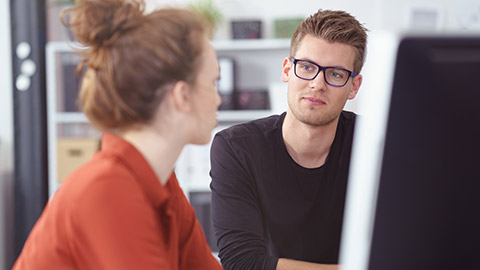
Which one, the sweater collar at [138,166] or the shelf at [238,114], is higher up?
the sweater collar at [138,166]

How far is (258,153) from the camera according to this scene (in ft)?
4.64

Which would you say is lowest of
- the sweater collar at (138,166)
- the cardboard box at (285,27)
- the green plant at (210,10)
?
the sweater collar at (138,166)

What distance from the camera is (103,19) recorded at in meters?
0.84

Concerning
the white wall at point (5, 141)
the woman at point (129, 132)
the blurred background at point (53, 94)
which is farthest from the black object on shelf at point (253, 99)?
the woman at point (129, 132)

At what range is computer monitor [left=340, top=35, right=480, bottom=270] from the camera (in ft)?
1.60

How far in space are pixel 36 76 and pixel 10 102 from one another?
12.5 inches

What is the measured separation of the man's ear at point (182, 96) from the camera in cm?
84

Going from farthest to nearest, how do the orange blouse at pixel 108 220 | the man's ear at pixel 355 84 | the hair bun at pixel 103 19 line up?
the man's ear at pixel 355 84
the hair bun at pixel 103 19
the orange blouse at pixel 108 220

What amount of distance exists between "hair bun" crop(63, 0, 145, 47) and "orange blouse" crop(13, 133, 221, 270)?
0.17m

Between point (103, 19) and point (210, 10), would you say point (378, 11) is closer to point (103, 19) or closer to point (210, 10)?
point (210, 10)

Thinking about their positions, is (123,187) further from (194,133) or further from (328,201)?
(328,201)

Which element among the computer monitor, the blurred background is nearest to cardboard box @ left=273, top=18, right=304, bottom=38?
the blurred background

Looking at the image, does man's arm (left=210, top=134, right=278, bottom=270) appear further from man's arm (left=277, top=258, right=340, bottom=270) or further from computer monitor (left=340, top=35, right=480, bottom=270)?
computer monitor (left=340, top=35, right=480, bottom=270)

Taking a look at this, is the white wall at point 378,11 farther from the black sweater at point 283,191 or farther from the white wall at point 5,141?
the black sweater at point 283,191
